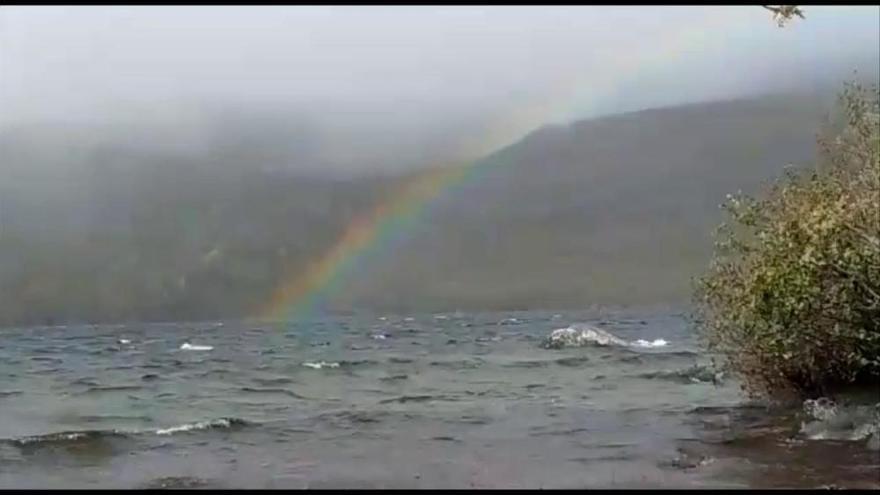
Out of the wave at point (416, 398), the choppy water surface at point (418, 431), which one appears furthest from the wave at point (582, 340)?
the wave at point (416, 398)

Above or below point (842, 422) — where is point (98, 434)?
below

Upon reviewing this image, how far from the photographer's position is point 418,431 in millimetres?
26688

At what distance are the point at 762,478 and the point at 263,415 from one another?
18.2m

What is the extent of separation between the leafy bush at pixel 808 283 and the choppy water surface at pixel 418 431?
56.9 inches

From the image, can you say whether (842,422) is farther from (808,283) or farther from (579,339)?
(579,339)

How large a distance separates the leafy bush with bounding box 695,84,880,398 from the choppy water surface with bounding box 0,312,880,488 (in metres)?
1.44

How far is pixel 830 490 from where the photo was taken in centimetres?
1495

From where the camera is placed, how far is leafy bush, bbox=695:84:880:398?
60.2 ft

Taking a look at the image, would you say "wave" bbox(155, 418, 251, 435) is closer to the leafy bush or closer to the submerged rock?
the leafy bush

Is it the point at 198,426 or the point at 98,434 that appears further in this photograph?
the point at 198,426

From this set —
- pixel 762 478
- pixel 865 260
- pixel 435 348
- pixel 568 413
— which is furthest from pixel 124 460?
pixel 435 348

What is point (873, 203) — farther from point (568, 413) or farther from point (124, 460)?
point (124, 460)

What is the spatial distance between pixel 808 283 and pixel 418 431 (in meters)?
10.8

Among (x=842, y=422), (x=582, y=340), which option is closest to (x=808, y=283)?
(x=842, y=422)
